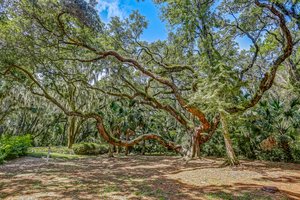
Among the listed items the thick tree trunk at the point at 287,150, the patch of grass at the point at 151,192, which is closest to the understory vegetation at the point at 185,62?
the thick tree trunk at the point at 287,150

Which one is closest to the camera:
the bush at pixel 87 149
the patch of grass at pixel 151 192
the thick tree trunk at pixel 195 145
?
the patch of grass at pixel 151 192

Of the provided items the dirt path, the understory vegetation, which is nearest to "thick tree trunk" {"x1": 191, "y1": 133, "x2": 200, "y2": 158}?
the understory vegetation

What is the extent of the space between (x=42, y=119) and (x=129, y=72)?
719 inches

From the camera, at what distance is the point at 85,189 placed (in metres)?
5.96

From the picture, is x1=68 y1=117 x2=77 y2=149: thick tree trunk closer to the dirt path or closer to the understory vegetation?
the understory vegetation

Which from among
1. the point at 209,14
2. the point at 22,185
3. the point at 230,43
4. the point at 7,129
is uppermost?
the point at 209,14

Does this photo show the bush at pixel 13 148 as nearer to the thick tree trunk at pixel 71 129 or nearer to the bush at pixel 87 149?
the bush at pixel 87 149

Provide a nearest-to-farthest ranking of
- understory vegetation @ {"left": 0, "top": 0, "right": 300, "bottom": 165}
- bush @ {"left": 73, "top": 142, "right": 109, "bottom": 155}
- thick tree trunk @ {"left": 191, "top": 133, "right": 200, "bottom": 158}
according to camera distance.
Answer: understory vegetation @ {"left": 0, "top": 0, "right": 300, "bottom": 165}
thick tree trunk @ {"left": 191, "top": 133, "right": 200, "bottom": 158}
bush @ {"left": 73, "top": 142, "right": 109, "bottom": 155}

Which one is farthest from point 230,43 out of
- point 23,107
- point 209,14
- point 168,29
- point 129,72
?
point 23,107

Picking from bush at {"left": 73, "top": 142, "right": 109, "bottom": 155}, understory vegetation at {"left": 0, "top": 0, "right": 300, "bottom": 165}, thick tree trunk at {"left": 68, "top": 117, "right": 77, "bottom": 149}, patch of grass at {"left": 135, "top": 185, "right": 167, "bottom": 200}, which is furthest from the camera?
thick tree trunk at {"left": 68, "top": 117, "right": 77, "bottom": 149}

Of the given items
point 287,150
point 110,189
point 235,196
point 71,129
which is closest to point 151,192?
point 110,189

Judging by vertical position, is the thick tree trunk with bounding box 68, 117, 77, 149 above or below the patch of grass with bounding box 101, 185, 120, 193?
above

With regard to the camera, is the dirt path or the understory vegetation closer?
the dirt path

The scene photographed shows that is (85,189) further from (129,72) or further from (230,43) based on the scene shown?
(230,43)
